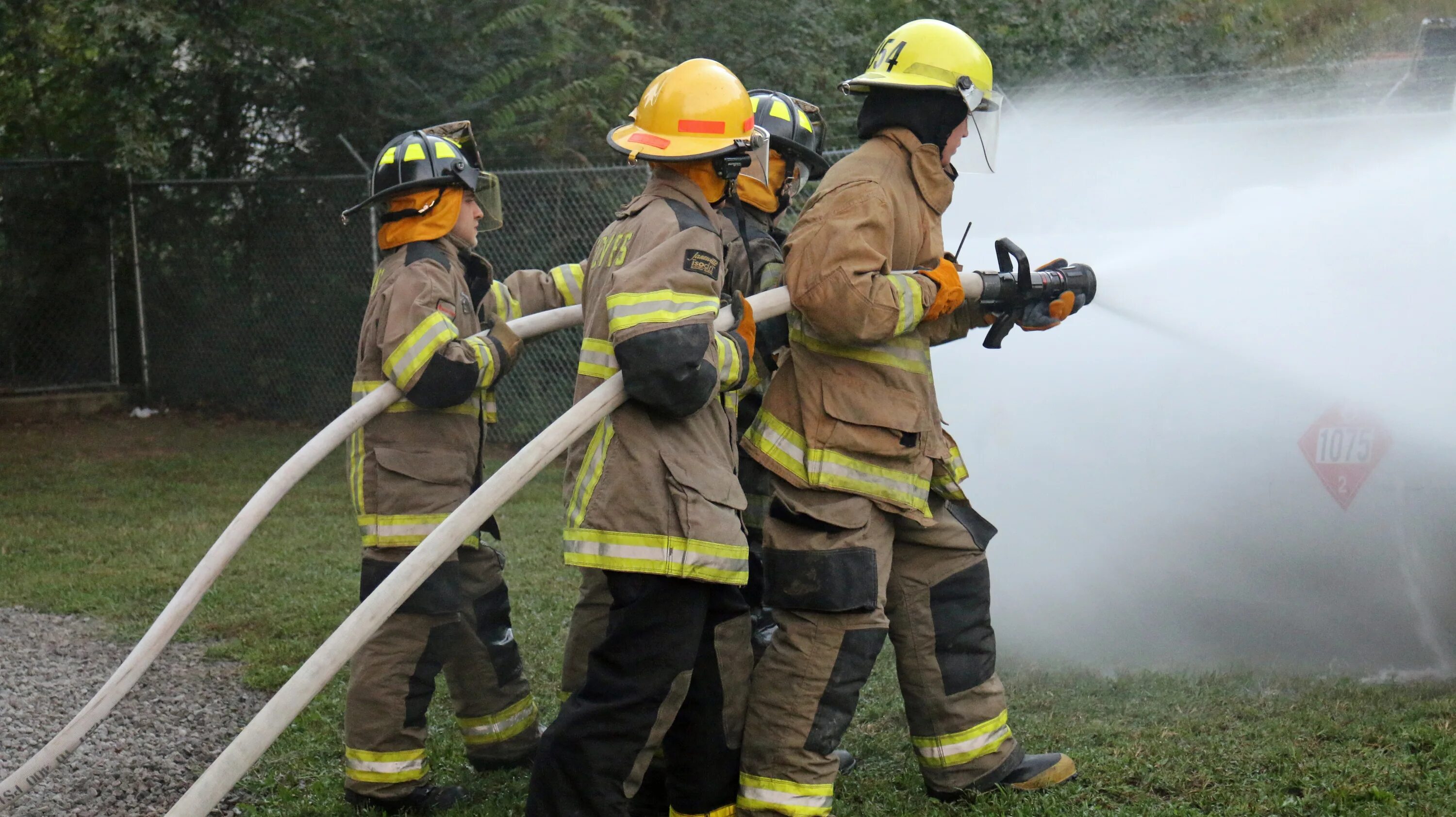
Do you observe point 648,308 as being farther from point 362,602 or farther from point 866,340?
point 362,602

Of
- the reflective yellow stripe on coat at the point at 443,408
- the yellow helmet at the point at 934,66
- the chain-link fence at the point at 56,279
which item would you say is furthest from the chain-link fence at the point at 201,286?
the yellow helmet at the point at 934,66

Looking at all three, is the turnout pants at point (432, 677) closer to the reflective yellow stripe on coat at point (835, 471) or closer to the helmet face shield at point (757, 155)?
the reflective yellow stripe on coat at point (835, 471)

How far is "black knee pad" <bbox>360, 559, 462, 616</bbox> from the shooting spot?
13.4 feet

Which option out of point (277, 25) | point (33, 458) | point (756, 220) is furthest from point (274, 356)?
point (756, 220)

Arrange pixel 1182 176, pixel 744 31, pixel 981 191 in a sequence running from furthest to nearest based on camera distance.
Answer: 1. pixel 744 31
2. pixel 981 191
3. pixel 1182 176

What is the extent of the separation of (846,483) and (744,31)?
7352mm

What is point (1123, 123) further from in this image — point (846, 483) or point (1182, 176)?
point (846, 483)

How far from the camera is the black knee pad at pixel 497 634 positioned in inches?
169

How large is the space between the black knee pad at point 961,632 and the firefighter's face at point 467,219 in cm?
184

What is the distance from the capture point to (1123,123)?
6.27 metres

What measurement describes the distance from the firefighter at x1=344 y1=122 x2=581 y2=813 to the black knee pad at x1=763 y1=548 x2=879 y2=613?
43.4 inches

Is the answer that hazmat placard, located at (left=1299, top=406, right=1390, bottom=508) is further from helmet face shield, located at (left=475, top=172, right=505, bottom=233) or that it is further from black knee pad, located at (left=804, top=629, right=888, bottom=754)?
helmet face shield, located at (left=475, top=172, right=505, bottom=233)

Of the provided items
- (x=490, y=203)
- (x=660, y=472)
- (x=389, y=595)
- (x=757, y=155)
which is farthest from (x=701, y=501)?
(x=490, y=203)

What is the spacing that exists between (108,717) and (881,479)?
10.1 ft
